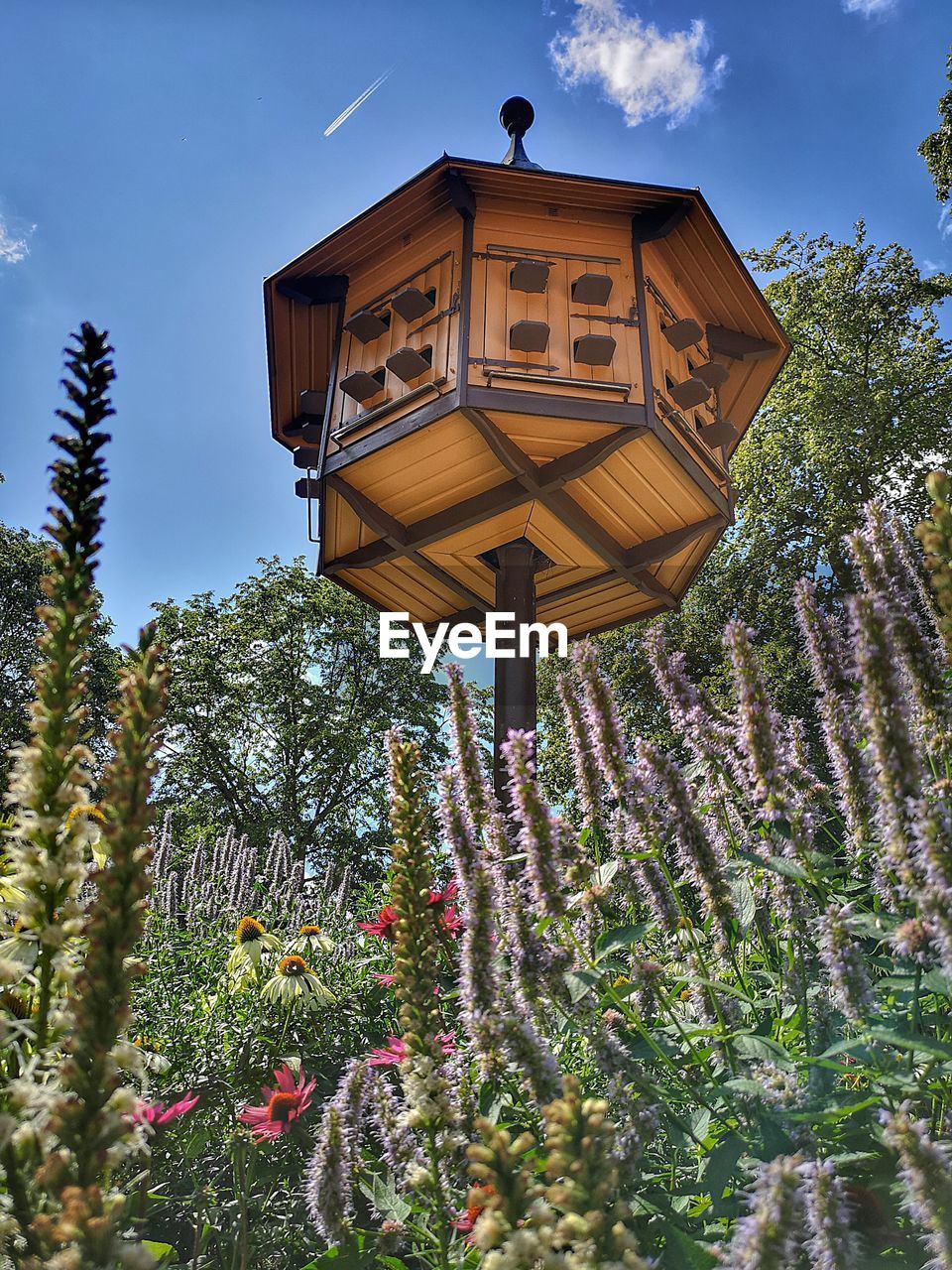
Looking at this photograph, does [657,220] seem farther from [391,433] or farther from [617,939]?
[617,939]

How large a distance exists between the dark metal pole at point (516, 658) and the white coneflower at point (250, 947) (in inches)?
103

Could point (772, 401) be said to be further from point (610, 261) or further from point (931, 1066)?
point (931, 1066)

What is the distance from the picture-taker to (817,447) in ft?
51.5

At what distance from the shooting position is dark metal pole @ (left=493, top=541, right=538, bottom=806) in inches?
259

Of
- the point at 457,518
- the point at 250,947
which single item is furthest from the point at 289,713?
the point at 250,947

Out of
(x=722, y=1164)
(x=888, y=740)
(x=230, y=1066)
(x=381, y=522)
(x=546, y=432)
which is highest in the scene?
(x=546, y=432)

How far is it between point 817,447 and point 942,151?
199 inches

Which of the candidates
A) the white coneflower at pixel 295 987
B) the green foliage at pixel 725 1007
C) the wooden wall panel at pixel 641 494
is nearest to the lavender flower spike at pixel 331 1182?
the green foliage at pixel 725 1007

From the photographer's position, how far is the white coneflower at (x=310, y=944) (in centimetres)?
391

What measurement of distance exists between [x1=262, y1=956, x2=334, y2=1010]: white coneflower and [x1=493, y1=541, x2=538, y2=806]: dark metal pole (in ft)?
9.95

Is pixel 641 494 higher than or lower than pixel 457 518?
higher

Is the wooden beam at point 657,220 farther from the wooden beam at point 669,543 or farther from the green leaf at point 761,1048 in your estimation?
the green leaf at point 761,1048

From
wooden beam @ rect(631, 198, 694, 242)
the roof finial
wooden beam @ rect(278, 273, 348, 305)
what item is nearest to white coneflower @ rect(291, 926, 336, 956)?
wooden beam @ rect(278, 273, 348, 305)

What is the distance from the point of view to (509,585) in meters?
7.03
